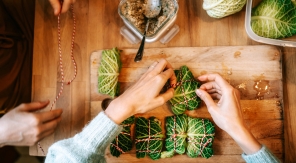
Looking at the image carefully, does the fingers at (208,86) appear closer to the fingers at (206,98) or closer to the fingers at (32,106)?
the fingers at (206,98)

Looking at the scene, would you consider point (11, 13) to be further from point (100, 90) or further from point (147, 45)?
point (147, 45)

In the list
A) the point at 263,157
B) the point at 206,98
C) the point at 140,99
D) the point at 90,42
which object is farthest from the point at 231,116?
the point at 90,42

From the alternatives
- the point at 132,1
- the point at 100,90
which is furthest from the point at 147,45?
the point at 100,90

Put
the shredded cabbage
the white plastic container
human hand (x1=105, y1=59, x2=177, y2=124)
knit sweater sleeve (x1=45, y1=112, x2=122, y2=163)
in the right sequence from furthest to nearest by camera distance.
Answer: the white plastic container
the shredded cabbage
human hand (x1=105, y1=59, x2=177, y2=124)
knit sweater sleeve (x1=45, y1=112, x2=122, y2=163)

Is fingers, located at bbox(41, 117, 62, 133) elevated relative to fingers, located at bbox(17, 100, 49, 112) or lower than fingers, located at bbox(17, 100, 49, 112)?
lower

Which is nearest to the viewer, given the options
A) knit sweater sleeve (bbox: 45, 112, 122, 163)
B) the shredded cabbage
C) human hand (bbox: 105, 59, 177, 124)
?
knit sweater sleeve (bbox: 45, 112, 122, 163)

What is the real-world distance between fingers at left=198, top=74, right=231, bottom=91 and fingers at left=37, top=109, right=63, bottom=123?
3.35ft

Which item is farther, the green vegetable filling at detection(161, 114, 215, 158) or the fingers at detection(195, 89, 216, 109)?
the green vegetable filling at detection(161, 114, 215, 158)

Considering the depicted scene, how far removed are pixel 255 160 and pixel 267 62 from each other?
72 cm

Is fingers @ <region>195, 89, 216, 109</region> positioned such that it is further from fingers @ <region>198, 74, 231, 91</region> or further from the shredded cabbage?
the shredded cabbage

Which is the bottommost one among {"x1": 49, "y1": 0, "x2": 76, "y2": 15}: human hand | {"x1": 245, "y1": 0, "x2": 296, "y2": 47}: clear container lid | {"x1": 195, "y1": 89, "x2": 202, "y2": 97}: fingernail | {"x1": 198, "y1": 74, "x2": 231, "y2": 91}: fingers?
{"x1": 195, "y1": 89, "x2": 202, "y2": 97}: fingernail

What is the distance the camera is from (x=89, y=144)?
171 centimetres

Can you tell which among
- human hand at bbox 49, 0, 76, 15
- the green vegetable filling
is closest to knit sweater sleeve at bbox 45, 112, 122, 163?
the green vegetable filling

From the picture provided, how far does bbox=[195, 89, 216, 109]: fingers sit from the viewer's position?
1844 millimetres
